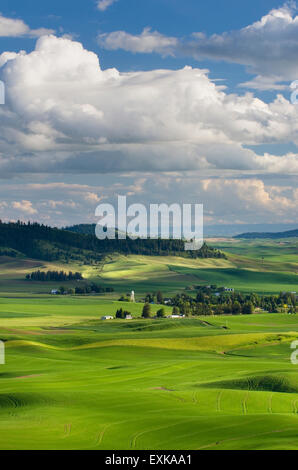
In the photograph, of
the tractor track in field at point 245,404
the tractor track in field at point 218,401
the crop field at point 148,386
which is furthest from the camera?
the tractor track in field at point 218,401

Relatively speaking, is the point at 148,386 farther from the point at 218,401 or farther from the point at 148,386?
the point at 218,401

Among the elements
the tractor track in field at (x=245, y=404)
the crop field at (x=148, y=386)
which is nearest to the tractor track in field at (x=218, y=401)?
the crop field at (x=148, y=386)

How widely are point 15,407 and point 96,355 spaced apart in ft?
A: 180

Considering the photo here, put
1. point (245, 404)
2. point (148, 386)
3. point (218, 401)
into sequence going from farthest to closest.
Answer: point (148, 386), point (218, 401), point (245, 404)

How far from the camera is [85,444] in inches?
2211

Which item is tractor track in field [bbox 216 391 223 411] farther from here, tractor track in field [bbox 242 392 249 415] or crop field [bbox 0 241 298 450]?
tractor track in field [bbox 242 392 249 415]

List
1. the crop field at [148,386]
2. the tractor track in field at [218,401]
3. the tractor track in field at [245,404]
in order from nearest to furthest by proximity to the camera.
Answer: the crop field at [148,386]
the tractor track in field at [245,404]
the tractor track in field at [218,401]

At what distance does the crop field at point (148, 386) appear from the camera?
58250 millimetres

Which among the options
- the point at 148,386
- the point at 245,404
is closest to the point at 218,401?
the point at 245,404

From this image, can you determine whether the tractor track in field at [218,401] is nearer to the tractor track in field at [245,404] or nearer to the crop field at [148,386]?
the crop field at [148,386]

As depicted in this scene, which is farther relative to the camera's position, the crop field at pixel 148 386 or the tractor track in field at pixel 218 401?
the tractor track in field at pixel 218 401

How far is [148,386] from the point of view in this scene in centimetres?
9112
